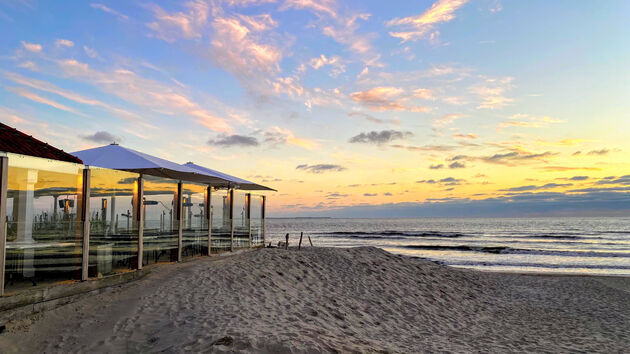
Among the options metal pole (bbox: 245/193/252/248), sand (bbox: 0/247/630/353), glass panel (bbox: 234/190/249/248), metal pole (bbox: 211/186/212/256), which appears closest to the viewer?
sand (bbox: 0/247/630/353)

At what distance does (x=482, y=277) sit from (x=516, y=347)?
28.5 feet

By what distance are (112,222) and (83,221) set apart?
0.88m

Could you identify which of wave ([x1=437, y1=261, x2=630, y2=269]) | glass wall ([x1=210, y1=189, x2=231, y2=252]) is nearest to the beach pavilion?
glass wall ([x1=210, y1=189, x2=231, y2=252])

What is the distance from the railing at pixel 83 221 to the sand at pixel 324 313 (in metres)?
0.65

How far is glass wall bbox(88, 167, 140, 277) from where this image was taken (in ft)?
26.8

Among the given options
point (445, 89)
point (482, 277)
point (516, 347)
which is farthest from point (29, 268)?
point (445, 89)

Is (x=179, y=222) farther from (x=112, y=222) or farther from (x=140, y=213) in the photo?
(x=112, y=222)

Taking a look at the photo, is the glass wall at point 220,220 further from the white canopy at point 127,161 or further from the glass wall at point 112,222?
the glass wall at point 112,222

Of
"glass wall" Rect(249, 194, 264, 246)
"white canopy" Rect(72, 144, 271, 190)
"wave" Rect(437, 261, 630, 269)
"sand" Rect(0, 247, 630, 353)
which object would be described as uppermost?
"white canopy" Rect(72, 144, 271, 190)

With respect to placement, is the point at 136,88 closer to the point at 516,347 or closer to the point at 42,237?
the point at 42,237

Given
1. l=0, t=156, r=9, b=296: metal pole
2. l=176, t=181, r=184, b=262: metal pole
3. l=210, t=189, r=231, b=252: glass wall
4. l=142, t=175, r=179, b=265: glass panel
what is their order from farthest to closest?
l=210, t=189, r=231, b=252: glass wall < l=176, t=181, r=184, b=262: metal pole < l=142, t=175, r=179, b=265: glass panel < l=0, t=156, r=9, b=296: metal pole

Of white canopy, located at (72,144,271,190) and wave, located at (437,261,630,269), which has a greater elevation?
white canopy, located at (72,144,271,190)

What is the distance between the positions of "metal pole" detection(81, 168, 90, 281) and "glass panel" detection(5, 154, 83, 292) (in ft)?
0.22

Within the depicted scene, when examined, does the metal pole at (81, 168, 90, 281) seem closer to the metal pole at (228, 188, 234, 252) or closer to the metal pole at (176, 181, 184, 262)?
the metal pole at (176, 181, 184, 262)
